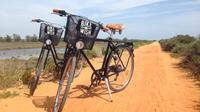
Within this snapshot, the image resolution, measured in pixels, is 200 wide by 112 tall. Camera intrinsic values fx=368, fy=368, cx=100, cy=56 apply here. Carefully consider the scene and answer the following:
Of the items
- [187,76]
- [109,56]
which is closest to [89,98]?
[109,56]

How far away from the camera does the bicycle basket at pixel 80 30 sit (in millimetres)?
6230

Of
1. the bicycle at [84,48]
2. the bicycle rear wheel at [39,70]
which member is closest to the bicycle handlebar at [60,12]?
the bicycle at [84,48]

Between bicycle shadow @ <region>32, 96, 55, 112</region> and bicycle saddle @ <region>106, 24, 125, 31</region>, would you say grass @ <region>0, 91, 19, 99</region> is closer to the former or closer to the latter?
bicycle shadow @ <region>32, 96, 55, 112</region>

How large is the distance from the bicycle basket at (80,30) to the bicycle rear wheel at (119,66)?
1.24 meters

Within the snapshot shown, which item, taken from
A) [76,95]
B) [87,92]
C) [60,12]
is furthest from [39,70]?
[60,12]

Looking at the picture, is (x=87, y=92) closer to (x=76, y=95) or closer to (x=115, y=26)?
(x=76, y=95)

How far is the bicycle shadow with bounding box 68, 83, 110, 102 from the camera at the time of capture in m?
7.56

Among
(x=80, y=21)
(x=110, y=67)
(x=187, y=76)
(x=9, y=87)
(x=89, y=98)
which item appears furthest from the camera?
(x=187, y=76)

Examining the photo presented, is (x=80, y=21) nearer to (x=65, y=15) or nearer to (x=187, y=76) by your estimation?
(x=65, y=15)

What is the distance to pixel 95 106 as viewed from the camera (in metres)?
6.69

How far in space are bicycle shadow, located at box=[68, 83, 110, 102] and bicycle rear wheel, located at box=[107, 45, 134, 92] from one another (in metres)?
0.24

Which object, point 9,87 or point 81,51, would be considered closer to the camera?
point 81,51

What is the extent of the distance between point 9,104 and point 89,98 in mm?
1552

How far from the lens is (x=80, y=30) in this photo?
20.7 ft
